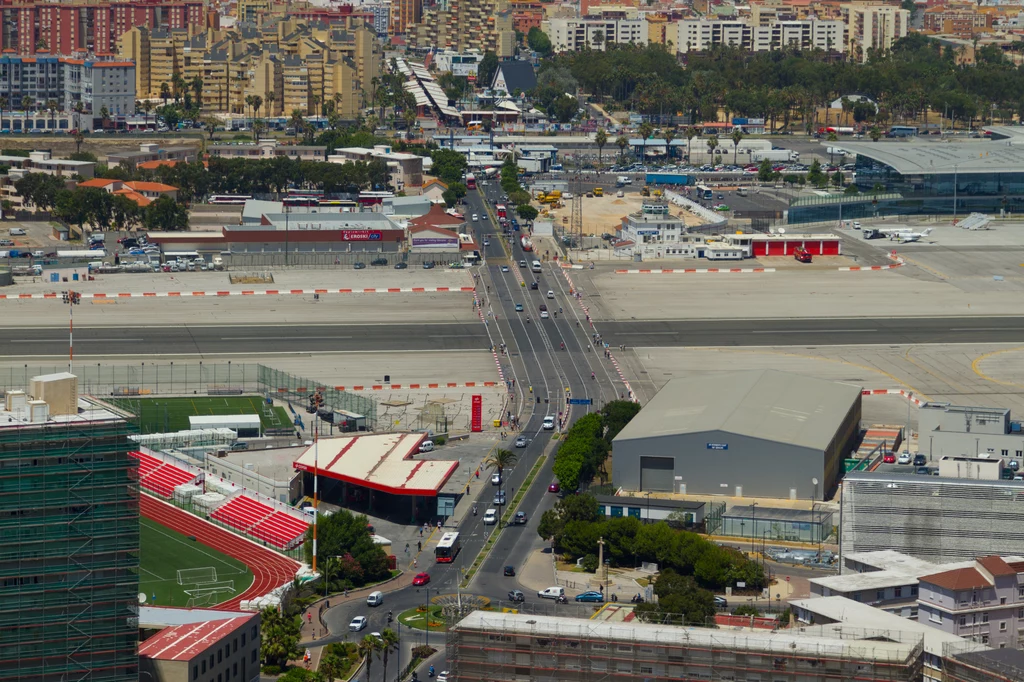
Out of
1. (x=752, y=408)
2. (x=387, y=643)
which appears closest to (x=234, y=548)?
(x=387, y=643)

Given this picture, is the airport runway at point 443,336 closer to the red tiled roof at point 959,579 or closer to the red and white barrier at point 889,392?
the red and white barrier at point 889,392

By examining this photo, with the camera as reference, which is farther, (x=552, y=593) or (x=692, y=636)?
(x=552, y=593)

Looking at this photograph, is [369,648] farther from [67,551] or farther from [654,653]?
[67,551]

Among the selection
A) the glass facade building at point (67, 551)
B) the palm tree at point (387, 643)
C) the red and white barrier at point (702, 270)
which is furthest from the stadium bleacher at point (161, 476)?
the red and white barrier at point (702, 270)

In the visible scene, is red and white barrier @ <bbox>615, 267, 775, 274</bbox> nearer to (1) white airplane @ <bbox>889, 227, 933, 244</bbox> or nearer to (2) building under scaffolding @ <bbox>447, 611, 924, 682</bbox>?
(1) white airplane @ <bbox>889, 227, 933, 244</bbox>

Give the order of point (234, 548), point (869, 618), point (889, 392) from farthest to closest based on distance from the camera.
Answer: point (889, 392)
point (234, 548)
point (869, 618)

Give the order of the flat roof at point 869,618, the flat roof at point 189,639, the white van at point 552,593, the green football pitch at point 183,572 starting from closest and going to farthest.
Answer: the flat roof at point 189,639 → the flat roof at point 869,618 → the green football pitch at point 183,572 → the white van at point 552,593
